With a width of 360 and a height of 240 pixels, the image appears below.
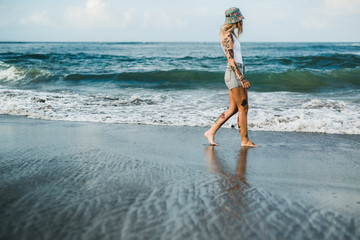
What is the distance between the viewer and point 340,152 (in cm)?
403

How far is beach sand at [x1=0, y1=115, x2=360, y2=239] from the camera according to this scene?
75.2 inches

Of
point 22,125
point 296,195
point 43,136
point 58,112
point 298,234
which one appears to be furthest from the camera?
point 58,112

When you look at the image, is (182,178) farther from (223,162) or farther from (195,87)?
(195,87)

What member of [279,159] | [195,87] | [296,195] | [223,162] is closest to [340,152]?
[279,159]

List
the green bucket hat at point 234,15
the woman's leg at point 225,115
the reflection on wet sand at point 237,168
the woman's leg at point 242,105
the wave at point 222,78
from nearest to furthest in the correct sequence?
the reflection on wet sand at point 237,168
the green bucket hat at point 234,15
the woman's leg at point 242,105
the woman's leg at point 225,115
the wave at point 222,78

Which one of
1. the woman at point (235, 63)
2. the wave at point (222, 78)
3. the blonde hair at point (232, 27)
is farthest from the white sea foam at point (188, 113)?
the wave at point (222, 78)

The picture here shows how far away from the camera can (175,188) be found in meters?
2.59

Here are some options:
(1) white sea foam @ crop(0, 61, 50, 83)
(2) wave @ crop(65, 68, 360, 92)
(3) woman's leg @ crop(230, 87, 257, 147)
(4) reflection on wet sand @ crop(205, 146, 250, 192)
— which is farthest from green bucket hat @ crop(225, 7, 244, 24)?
(1) white sea foam @ crop(0, 61, 50, 83)

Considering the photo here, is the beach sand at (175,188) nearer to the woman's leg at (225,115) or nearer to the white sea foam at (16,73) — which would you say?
the woman's leg at (225,115)

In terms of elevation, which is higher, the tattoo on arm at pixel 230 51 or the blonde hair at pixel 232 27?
the blonde hair at pixel 232 27

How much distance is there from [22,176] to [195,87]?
11.2 meters

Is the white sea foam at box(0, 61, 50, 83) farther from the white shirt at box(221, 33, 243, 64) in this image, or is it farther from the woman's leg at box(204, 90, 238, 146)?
the white shirt at box(221, 33, 243, 64)

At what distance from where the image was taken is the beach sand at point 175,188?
6.27 feet

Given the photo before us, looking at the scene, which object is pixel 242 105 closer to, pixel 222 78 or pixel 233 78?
pixel 233 78
